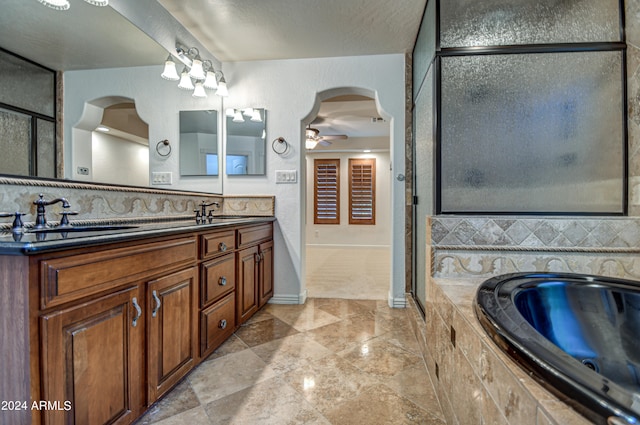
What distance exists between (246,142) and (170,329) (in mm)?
1913

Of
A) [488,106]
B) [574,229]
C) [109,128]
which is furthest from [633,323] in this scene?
[109,128]

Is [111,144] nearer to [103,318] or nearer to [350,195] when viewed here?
[103,318]

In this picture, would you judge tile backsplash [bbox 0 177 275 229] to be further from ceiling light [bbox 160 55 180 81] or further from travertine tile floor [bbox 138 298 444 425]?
travertine tile floor [bbox 138 298 444 425]

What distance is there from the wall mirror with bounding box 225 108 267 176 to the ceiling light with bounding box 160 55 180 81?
61cm

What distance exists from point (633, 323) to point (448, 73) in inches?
55.0

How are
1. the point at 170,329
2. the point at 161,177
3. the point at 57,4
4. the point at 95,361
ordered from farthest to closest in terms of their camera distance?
the point at 161,177 → the point at 57,4 → the point at 170,329 → the point at 95,361

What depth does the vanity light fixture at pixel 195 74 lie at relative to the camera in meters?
2.32

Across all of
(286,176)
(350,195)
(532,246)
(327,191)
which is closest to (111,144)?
(286,176)

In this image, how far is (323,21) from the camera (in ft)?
7.39

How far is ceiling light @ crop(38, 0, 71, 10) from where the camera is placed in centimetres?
146

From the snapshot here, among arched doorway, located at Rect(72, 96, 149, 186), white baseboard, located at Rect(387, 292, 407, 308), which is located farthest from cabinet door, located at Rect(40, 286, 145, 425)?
white baseboard, located at Rect(387, 292, 407, 308)

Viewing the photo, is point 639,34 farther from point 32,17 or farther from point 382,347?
point 32,17

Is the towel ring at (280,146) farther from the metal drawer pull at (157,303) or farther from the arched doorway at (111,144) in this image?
the metal drawer pull at (157,303)

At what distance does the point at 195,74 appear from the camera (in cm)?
245
